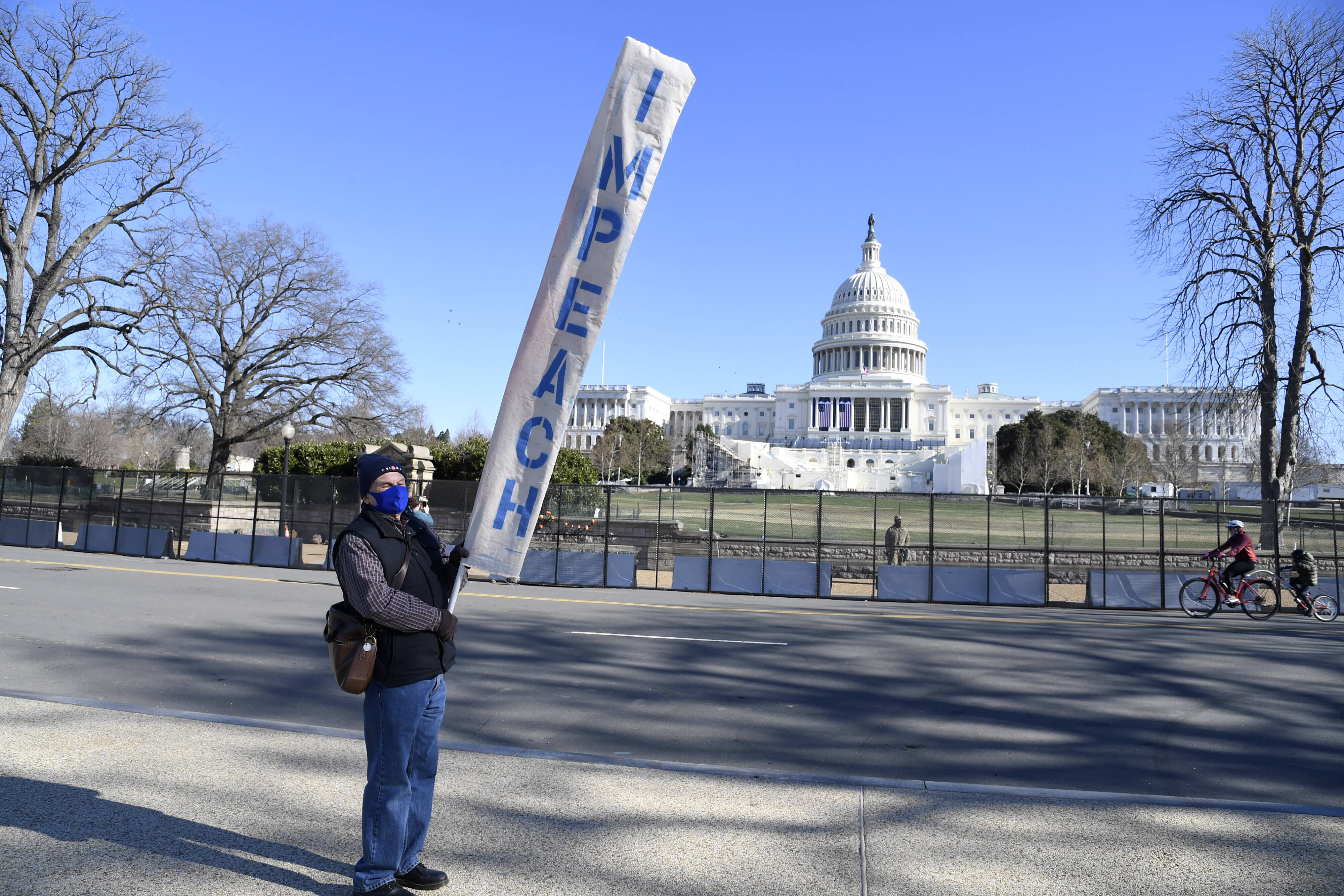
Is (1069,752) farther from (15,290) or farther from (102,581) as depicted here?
(15,290)

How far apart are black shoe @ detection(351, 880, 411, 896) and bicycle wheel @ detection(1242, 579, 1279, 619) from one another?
15.6m

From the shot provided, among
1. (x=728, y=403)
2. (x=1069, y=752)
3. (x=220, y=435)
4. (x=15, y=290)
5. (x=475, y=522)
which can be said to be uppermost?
(x=728, y=403)

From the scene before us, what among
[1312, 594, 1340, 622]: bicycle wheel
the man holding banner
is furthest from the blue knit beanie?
[1312, 594, 1340, 622]: bicycle wheel

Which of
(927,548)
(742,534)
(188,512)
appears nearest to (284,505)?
(188,512)

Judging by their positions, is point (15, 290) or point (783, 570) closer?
point (783, 570)

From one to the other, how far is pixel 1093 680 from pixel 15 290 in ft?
103

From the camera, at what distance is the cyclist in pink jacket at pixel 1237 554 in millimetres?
14367

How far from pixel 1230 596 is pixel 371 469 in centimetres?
1579

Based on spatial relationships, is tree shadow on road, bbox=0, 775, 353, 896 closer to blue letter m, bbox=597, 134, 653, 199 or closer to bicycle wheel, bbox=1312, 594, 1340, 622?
blue letter m, bbox=597, 134, 653, 199

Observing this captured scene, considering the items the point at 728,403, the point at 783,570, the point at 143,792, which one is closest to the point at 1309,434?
the point at 783,570

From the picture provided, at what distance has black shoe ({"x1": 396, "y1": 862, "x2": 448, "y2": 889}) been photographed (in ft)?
11.3

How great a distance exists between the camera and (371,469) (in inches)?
138

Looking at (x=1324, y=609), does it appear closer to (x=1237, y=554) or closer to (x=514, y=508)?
(x=1237, y=554)

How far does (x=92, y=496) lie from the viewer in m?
23.4
